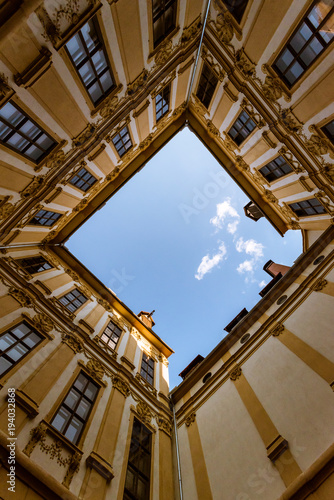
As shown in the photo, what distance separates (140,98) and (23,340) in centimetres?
1138

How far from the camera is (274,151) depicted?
15.0 meters

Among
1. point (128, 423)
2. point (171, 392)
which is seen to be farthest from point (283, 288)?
point (128, 423)

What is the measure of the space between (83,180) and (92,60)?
22.5 ft

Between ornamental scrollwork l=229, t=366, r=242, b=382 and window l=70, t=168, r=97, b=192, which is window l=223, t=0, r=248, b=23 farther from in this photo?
ornamental scrollwork l=229, t=366, r=242, b=382

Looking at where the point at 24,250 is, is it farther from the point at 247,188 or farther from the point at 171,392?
the point at 247,188

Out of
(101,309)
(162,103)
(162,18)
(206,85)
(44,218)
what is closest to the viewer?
(162,18)

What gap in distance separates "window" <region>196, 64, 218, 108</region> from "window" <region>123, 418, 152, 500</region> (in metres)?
17.3

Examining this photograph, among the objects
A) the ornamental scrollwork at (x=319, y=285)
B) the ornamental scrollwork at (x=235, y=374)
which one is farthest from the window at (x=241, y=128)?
the ornamental scrollwork at (x=235, y=374)

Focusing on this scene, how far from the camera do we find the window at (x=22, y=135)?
8031mm

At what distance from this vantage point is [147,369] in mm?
17422

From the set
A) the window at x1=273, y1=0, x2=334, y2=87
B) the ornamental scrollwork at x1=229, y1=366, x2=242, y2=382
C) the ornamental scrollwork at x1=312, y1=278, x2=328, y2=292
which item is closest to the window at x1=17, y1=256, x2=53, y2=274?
the ornamental scrollwork at x1=229, y1=366, x2=242, y2=382

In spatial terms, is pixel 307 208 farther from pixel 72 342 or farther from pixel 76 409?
pixel 76 409

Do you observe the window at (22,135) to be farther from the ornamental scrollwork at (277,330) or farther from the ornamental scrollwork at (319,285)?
the ornamental scrollwork at (319,285)

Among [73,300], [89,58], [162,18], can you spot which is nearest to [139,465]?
[73,300]
